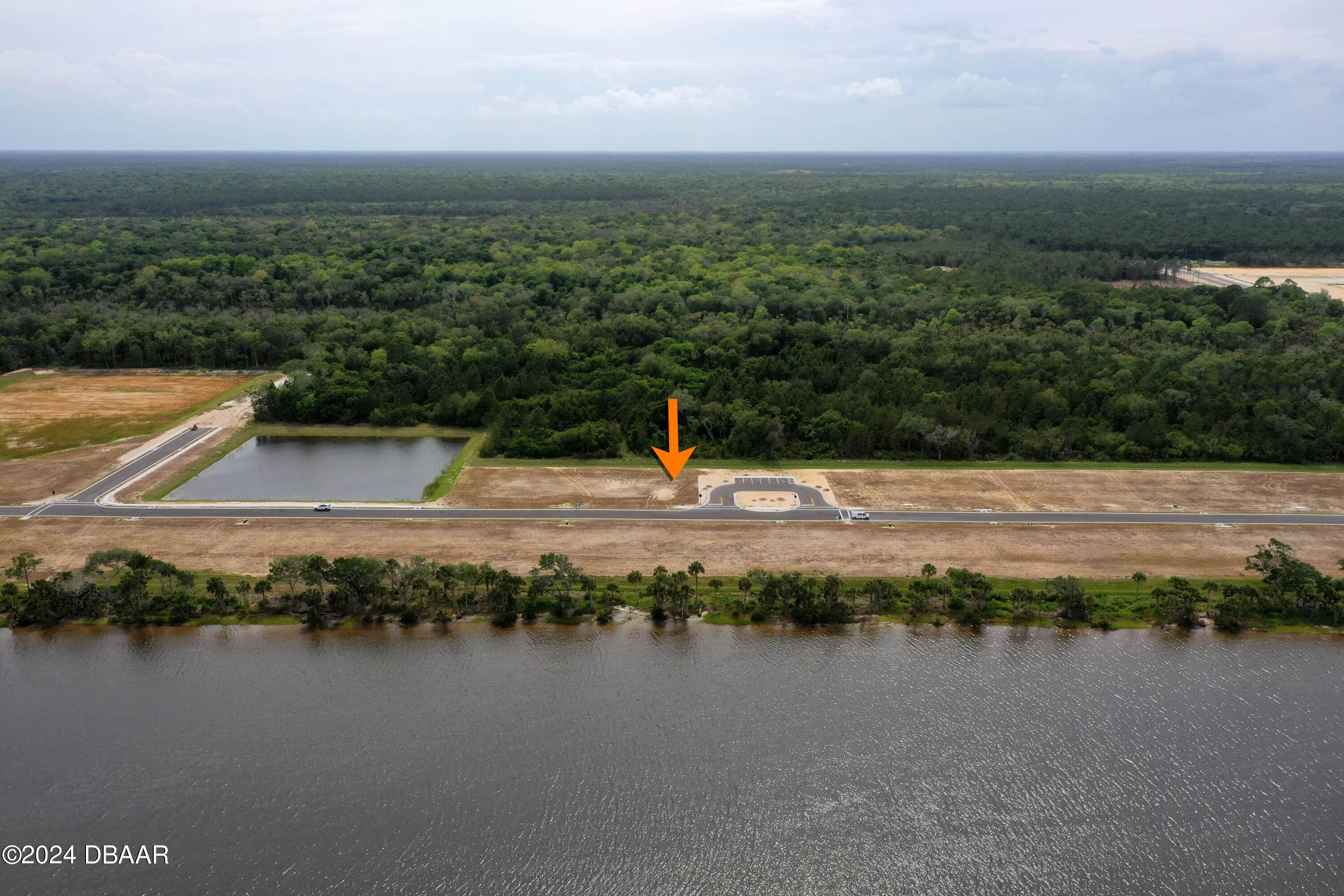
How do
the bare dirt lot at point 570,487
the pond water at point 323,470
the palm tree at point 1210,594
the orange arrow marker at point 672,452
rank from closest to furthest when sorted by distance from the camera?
the palm tree at point 1210,594, the bare dirt lot at point 570,487, the pond water at point 323,470, the orange arrow marker at point 672,452

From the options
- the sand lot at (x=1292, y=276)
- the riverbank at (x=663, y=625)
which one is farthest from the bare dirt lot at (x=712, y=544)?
the sand lot at (x=1292, y=276)

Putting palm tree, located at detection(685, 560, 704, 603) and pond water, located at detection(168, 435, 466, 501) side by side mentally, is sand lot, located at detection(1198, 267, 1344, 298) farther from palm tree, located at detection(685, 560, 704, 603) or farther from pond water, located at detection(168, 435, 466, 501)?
pond water, located at detection(168, 435, 466, 501)

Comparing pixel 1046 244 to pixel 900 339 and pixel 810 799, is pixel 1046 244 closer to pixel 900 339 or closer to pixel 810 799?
pixel 900 339

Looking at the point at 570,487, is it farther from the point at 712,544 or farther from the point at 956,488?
the point at 956,488

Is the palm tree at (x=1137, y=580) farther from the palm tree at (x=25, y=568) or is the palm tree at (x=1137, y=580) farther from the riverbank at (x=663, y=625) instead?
the palm tree at (x=25, y=568)

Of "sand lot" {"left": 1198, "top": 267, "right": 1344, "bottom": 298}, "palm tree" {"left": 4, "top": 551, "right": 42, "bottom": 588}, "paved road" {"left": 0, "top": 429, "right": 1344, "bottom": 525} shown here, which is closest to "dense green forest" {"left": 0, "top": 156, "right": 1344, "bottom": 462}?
"sand lot" {"left": 1198, "top": 267, "right": 1344, "bottom": 298}
